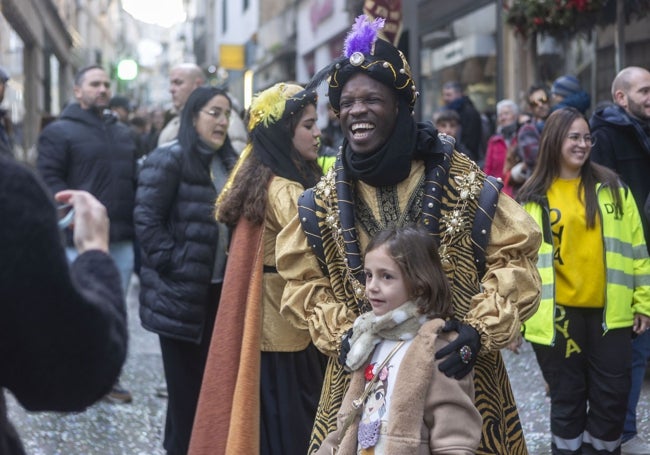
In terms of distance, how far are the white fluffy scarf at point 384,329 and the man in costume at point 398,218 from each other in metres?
0.11

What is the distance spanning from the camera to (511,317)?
11.9 feet

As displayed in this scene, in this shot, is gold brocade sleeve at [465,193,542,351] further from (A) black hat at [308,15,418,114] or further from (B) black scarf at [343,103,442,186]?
(A) black hat at [308,15,418,114]

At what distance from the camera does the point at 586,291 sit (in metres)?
5.85

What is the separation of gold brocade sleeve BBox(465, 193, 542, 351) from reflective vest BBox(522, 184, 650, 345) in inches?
76.3

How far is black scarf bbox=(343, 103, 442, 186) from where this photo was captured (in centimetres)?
378

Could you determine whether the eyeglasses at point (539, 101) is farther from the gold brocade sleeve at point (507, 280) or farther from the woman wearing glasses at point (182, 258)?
the gold brocade sleeve at point (507, 280)

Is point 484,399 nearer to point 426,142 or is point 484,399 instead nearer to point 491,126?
point 426,142

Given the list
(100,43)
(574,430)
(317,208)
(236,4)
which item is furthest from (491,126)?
(100,43)

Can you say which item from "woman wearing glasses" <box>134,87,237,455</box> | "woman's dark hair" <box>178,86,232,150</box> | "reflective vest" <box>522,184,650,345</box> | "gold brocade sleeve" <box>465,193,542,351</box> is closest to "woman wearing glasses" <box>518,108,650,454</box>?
"reflective vest" <box>522,184,650,345</box>

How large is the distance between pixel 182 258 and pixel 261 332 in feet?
3.86

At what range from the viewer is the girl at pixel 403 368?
133 inches

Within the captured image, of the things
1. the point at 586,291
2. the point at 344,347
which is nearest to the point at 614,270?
the point at 586,291

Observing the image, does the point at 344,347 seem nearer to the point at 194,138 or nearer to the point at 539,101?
the point at 194,138

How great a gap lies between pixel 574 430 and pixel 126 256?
3.76m
